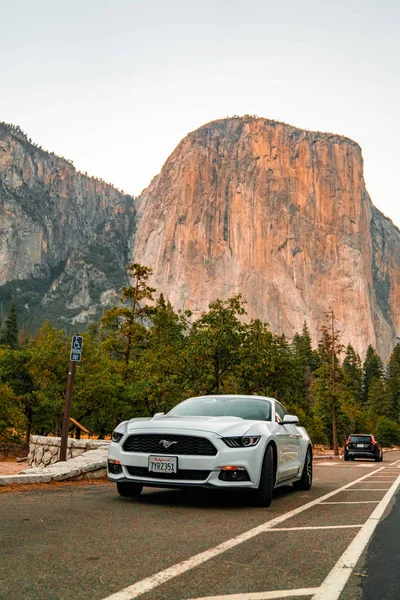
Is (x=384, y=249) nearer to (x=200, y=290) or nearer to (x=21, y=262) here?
(x=200, y=290)

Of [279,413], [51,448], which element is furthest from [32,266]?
[279,413]

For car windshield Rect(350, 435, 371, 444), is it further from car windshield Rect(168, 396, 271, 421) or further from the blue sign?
car windshield Rect(168, 396, 271, 421)

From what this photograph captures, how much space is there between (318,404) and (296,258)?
339 ft

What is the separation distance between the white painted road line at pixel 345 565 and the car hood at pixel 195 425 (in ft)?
5.86

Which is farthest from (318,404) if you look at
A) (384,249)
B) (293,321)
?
(384,249)

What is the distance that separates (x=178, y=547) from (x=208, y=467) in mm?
2119

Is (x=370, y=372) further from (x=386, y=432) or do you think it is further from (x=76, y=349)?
(x=76, y=349)

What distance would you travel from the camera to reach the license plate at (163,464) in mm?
6879

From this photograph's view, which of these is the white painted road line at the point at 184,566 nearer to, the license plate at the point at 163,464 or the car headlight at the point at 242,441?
the car headlight at the point at 242,441

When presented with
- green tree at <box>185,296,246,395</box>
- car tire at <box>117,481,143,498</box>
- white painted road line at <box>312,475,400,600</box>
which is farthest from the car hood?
green tree at <box>185,296,246,395</box>

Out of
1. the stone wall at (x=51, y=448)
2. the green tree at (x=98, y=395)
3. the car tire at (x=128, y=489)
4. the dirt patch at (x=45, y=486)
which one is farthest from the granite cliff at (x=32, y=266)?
the car tire at (x=128, y=489)

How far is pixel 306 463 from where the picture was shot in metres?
10.3

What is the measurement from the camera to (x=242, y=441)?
7.07m

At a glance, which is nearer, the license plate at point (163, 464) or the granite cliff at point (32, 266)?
the license plate at point (163, 464)
